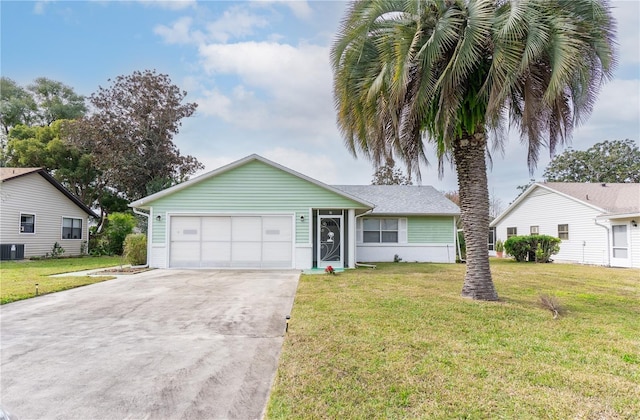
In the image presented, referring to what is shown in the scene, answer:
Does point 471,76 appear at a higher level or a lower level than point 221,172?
higher

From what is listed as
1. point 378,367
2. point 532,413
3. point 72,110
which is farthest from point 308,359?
point 72,110

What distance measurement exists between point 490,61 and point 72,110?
36.6m

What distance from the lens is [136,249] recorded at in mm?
15352

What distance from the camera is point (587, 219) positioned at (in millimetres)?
18500

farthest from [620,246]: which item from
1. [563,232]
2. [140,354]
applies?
[140,354]

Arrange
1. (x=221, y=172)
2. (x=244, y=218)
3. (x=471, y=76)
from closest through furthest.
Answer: (x=471, y=76) < (x=221, y=172) < (x=244, y=218)

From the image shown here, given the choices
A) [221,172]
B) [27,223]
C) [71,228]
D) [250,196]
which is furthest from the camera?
[71,228]

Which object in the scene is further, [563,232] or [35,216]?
[563,232]

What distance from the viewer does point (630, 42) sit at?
8352mm

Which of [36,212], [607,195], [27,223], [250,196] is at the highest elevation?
[607,195]

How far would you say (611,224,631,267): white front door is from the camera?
A: 53.9ft

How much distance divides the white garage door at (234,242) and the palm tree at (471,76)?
7.05 metres

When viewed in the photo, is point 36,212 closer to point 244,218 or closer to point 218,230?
point 218,230

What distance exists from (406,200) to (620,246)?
33.0 ft
